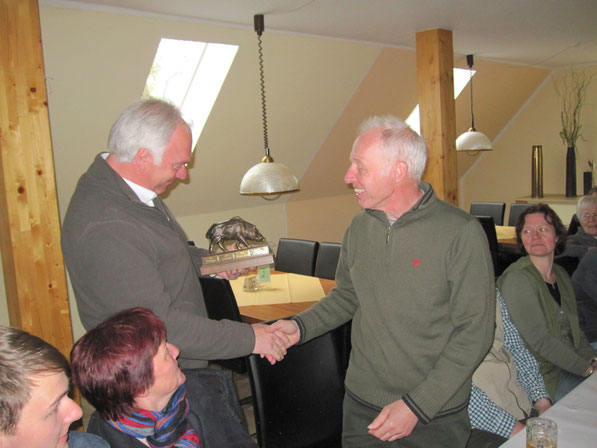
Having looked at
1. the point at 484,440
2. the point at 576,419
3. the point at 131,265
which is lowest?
the point at 484,440

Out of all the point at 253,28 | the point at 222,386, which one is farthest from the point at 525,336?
the point at 253,28

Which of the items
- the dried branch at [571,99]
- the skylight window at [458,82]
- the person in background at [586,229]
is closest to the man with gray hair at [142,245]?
the person in background at [586,229]

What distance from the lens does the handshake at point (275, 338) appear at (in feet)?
5.44

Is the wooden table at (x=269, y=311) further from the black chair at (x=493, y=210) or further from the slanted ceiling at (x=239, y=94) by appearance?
the black chair at (x=493, y=210)

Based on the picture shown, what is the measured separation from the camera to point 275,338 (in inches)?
66.5

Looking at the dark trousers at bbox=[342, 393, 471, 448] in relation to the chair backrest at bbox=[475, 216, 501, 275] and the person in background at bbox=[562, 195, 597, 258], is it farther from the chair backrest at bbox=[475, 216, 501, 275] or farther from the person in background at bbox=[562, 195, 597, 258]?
the chair backrest at bbox=[475, 216, 501, 275]

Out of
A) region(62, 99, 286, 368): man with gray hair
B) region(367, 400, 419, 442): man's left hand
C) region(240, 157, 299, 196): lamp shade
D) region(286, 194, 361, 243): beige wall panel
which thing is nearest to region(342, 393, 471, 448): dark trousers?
region(367, 400, 419, 442): man's left hand

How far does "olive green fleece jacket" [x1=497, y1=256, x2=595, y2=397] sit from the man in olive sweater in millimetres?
681

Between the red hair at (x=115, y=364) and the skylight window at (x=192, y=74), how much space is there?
3291 millimetres

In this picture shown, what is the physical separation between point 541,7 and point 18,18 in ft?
11.4

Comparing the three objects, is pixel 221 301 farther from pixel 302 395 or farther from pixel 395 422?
pixel 395 422

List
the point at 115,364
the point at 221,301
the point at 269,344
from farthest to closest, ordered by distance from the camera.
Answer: the point at 221,301 → the point at 269,344 → the point at 115,364

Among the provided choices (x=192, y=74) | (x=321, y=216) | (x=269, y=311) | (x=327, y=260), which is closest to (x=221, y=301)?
(x=269, y=311)

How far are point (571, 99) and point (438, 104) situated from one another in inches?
157
